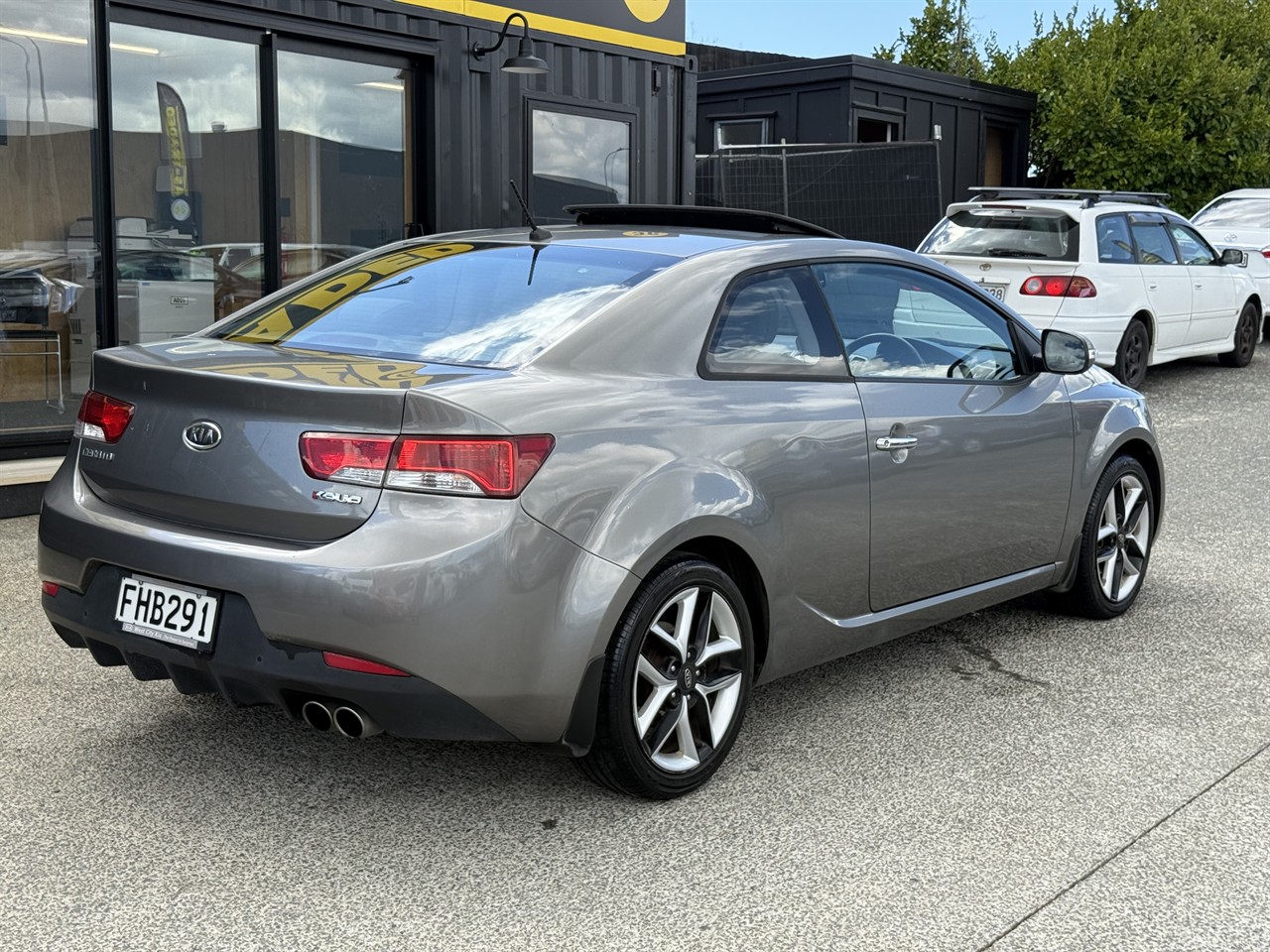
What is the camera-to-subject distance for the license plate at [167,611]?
11.5ft

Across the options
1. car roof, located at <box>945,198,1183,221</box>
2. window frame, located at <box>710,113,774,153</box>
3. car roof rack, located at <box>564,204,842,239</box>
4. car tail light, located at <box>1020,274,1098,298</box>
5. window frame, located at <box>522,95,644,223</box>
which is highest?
window frame, located at <box>710,113,774,153</box>

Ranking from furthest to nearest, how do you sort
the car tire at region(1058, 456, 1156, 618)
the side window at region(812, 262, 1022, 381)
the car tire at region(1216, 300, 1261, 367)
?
the car tire at region(1216, 300, 1261, 367), the car tire at region(1058, 456, 1156, 618), the side window at region(812, 262, 1022, 381)

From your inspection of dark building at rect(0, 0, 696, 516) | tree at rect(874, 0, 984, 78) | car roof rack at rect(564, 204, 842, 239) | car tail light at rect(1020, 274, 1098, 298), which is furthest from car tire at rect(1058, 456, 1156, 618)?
tree at rect(874, 0, 984, 78)

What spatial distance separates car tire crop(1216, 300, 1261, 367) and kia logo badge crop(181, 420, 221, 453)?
12976mm

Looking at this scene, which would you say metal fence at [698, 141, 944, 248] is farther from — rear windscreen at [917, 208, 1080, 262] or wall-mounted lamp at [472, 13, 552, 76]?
wall-mounted lamp at [472, 13, 552, 76]

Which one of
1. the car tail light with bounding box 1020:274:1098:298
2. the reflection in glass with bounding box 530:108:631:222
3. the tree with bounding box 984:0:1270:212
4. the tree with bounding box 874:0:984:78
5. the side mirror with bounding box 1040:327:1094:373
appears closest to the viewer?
the side mirror with bounding box 1040:327:1094:373

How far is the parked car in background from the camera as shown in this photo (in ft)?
50.8

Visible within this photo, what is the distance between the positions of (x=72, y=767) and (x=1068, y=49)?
2228 cm

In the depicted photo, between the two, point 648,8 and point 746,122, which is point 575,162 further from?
point 746,122

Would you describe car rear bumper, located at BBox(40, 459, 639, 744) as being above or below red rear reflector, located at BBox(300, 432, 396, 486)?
below

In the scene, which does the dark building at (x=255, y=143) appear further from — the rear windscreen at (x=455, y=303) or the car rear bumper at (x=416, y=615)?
the car rear bumper at (x=416, y=615)

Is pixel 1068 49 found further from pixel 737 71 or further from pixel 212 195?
pixel 212 195

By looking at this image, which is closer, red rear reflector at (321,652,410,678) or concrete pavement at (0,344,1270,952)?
concrete pavement at (0,344,1270,952)

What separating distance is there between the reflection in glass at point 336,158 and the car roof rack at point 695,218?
463 centimetres
